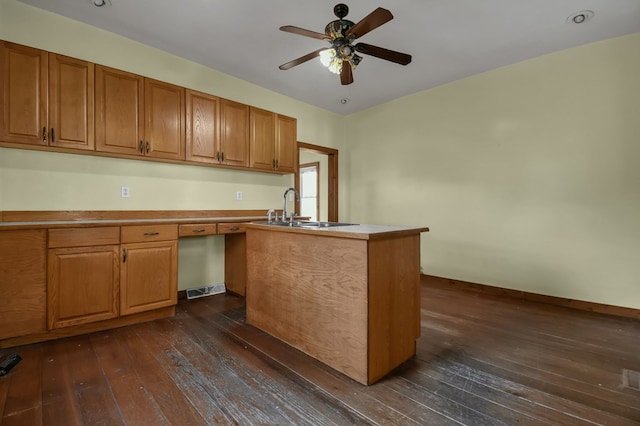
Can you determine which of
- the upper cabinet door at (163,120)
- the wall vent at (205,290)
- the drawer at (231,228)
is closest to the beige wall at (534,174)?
the drawer at (231,228)

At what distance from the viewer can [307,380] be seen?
1.71m

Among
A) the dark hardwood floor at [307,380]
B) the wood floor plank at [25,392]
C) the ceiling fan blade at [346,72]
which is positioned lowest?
the dark hardwood floor at [307,380]

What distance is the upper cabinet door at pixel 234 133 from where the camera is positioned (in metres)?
3.36

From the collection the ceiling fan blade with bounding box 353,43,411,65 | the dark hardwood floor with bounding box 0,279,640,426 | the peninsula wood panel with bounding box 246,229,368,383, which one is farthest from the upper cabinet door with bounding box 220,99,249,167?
the dark hardwood floor with bounding box 0,279,640,426

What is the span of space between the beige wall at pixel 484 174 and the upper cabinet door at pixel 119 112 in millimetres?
292

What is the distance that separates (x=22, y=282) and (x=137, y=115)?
1638 mm

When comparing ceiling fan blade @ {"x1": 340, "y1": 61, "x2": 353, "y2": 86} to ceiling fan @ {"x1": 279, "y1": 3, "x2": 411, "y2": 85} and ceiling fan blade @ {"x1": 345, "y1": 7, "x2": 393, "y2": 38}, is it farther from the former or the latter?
ceiling fan blade @ {"x1": 345, "y1": 7, "x2": 393, "y2": 38}

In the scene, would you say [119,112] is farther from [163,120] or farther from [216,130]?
[216,130]

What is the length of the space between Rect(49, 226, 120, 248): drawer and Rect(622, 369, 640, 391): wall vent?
365 cm

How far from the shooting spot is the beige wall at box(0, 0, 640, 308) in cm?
267

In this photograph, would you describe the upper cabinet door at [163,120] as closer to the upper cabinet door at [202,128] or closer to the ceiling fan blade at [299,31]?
the upper cabinet door at [202,128]

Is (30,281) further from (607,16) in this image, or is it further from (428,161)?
(607,16)

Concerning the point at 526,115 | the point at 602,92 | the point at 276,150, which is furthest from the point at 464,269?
the point at 276,150

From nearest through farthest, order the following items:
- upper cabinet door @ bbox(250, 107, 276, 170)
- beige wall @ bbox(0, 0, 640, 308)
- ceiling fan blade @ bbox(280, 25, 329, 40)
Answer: ceiling fan blade @ bbox(280, 25, 329, 40)
beige wall @ bbox(0, 0, 640, 308)
upper cabinet door @ bbox(250, 107, 276, 170)
